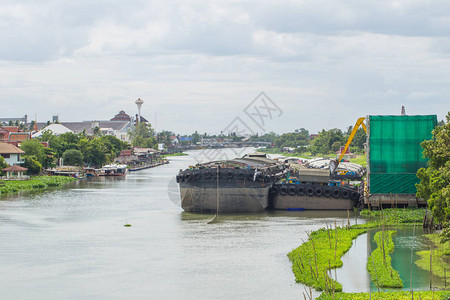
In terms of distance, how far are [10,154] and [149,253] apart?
158 feet

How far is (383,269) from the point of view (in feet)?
81.2

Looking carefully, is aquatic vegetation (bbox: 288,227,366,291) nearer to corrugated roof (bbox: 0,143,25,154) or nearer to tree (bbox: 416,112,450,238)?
tree (bbox: 416,112,450,238)

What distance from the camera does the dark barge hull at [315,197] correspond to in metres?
43.9

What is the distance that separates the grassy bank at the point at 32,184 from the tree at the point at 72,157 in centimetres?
1376

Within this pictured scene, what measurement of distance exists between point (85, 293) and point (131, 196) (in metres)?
33.4

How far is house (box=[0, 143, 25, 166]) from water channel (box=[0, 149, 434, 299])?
2495 cm

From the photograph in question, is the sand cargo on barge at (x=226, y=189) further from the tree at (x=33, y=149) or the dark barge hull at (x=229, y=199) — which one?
the tree at (x=33, y=149)

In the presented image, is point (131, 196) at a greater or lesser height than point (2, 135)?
lesser

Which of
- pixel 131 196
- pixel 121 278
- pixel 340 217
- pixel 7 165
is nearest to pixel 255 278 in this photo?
pixel 121 278

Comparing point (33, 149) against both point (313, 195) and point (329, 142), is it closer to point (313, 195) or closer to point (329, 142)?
point (313, 195)

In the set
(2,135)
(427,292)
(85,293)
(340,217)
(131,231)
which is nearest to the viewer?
(427,292)

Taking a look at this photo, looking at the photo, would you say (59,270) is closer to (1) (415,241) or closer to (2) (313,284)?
(2) (313,284)

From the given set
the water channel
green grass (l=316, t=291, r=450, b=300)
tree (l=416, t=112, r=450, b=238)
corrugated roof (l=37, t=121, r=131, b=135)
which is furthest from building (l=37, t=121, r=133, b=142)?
green grass (l=316, t=291, r=450, b=300)

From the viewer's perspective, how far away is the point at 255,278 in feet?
81.4
